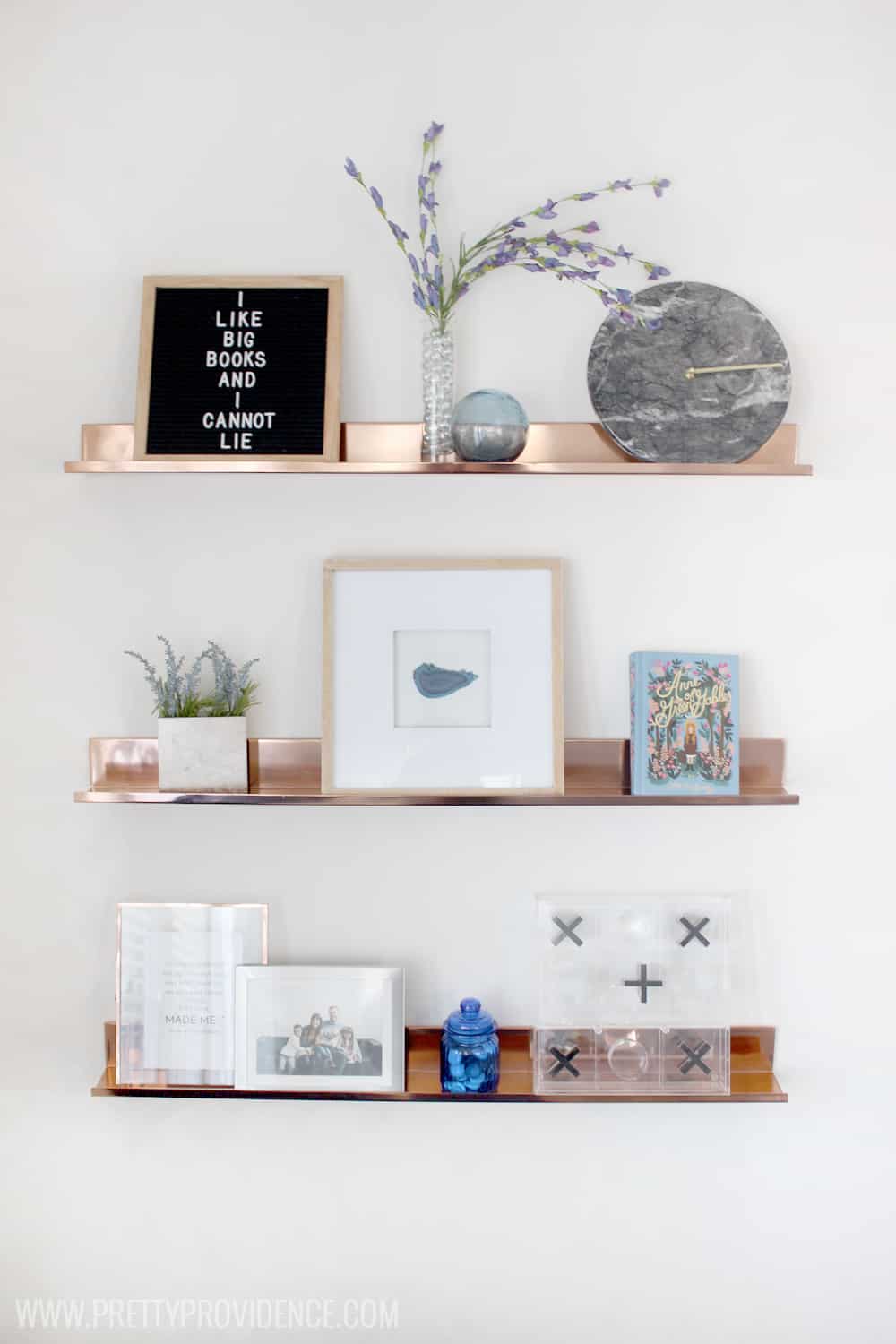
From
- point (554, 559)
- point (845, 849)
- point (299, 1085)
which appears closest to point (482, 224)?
point (554, 559)

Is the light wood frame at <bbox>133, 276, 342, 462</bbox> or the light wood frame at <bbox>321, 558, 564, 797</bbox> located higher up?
the light wood frame at <bbox>133, 276, 342, 462</bbox>

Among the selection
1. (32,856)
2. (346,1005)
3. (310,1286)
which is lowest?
(310,1286)

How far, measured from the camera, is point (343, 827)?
1420 mm

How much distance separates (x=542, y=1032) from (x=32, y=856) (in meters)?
0.75

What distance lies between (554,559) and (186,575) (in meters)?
0.51

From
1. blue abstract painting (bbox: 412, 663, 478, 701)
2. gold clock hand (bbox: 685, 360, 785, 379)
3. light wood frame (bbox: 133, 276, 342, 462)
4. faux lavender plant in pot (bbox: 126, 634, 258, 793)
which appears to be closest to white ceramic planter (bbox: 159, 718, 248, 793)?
faux lavender plant in pot (bbox: 126, 634, 258, 793)

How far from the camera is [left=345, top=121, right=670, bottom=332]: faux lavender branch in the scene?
1316 millimetres

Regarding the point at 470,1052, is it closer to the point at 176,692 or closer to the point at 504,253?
the point at 176,692

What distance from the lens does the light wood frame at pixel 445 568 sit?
4.41 feet

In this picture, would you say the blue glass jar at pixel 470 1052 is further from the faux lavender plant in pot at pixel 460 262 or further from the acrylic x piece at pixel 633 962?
the faux lavender plant in pot at pixel 460 262

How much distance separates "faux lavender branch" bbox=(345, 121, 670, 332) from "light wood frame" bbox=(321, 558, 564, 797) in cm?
31

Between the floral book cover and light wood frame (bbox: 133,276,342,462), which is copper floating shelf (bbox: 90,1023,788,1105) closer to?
the floral book cover

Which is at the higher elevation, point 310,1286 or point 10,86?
point 10,86

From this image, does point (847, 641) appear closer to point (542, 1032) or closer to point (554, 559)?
point (554, 559)
